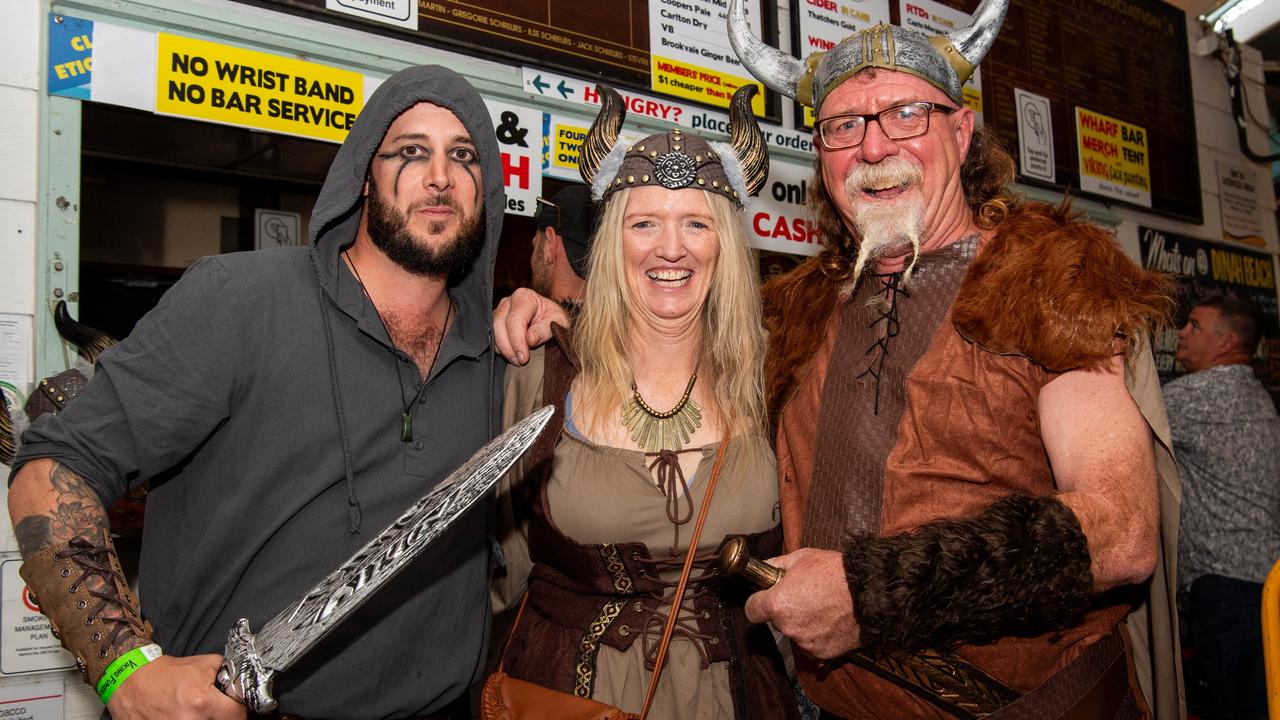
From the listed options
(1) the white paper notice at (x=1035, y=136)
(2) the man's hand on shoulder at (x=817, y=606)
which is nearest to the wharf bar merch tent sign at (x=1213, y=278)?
(1) the white paper notice at (x=1035, y=136)

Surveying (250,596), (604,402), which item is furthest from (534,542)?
(250,596)

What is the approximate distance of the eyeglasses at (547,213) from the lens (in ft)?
11.9

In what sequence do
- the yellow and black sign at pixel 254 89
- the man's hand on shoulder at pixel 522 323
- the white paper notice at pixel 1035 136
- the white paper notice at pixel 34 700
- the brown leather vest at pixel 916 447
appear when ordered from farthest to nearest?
the white paper notice at pixel 1035 136
the yellow and black sign at pixel 254 89
the white paper notice at pixel 34 700
the man's hand on shoulder at pixel 522 323
the brown leather vest at pixel 916 447

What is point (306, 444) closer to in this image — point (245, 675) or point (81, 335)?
point (245, 675)

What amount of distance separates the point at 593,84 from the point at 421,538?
9.85ft

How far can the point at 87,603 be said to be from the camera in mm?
1451

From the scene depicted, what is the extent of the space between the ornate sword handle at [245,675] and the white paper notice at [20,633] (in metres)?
1.64

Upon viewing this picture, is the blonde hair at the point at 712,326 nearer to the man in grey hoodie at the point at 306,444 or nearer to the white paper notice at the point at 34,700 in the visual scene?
the man in grey hoodie at the point at 306,444

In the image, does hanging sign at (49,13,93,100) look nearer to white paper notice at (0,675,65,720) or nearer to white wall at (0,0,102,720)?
white wall at (0,0,102,720)

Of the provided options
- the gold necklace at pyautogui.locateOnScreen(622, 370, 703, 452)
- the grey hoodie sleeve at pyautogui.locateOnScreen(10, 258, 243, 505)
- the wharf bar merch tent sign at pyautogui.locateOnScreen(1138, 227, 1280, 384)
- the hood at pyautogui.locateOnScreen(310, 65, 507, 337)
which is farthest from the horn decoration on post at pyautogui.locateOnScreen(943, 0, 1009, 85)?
the wharf bar merch tent sign at pyautogui.locateOnScreen(1138, 227, 1280, 384)

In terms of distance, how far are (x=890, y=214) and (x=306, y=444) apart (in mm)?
1346

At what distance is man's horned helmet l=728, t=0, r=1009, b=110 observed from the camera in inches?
80.0

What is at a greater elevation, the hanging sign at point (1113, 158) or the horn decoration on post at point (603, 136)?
the hanging sign at point (1113, 158)


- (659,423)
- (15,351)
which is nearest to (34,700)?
(15,351)
